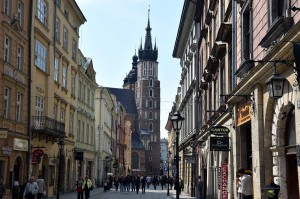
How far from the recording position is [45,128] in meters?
29.0

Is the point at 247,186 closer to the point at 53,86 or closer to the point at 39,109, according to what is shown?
the point at 39,109

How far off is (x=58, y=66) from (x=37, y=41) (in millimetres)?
5707

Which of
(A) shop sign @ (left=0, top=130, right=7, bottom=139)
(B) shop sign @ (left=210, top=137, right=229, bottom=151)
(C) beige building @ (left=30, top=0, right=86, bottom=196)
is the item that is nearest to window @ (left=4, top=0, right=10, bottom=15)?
(C) beige building @ (left=30, top=0, right=86, bottom=196)

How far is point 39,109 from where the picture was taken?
30.4m

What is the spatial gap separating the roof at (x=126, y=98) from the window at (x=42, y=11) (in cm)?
12673

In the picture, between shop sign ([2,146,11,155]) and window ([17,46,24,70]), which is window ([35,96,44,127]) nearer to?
window ([17,46,24,70])

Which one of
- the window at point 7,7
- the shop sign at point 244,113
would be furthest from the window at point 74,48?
the shop sign at point 244,113

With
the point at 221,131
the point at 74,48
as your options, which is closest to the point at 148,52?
the point at 74,48

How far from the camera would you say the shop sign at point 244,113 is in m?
16.1

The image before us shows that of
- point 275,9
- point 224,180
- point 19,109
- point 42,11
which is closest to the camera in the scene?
point 275,9

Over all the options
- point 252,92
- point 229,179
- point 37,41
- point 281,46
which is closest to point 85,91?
point 37,41

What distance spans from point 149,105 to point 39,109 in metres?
128

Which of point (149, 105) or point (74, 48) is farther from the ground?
point (149, 105)

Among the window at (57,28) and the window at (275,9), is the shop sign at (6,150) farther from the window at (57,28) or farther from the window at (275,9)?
the window at (275,9)
